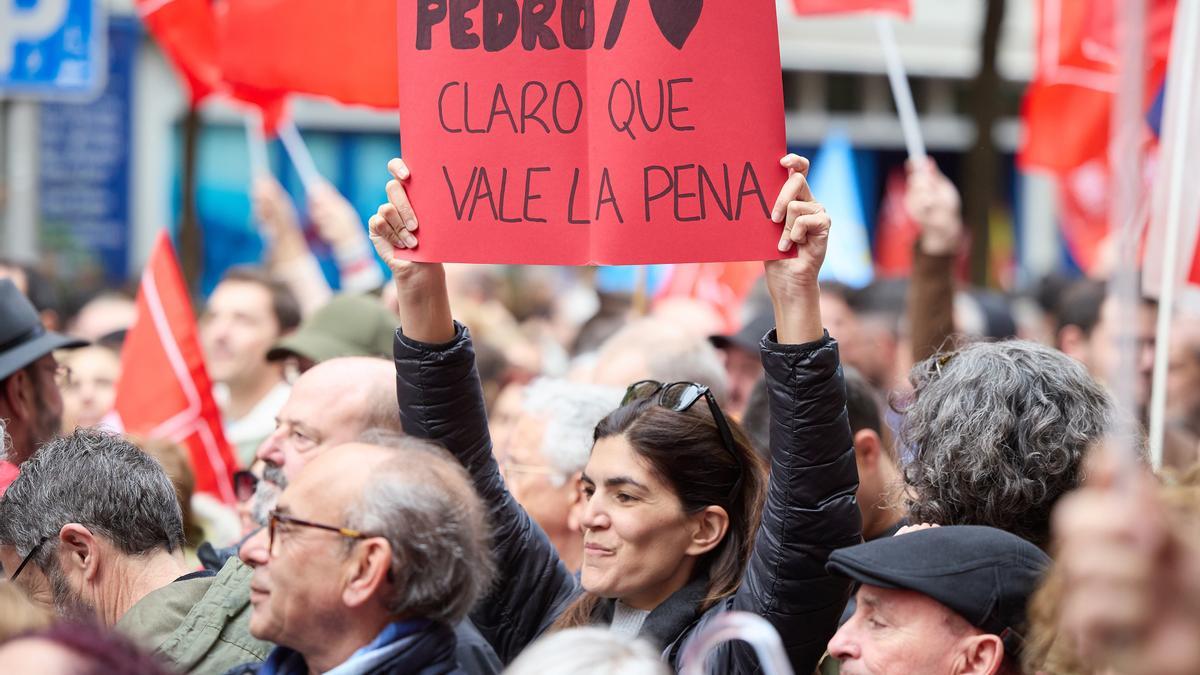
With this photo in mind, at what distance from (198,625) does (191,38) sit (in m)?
5.14

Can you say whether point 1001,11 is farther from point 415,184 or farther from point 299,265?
point 415,184

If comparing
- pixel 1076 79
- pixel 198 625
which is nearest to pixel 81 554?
pixel 198 625

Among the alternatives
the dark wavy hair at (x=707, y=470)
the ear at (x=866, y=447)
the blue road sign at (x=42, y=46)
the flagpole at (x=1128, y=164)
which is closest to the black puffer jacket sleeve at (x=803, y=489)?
the dark wavy hair at (x=707, y=470)

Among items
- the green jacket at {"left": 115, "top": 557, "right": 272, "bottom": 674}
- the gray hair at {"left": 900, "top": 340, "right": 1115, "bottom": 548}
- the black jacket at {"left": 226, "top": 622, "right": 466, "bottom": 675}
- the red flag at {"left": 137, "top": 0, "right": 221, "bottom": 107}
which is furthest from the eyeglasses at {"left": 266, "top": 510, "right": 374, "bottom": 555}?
the red flag at {"left": 137, "top": 0, "right": 221, "bottom": 107}

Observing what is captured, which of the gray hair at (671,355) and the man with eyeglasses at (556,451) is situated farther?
the gray hair at (671,355)

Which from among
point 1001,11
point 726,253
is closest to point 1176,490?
point 726,253

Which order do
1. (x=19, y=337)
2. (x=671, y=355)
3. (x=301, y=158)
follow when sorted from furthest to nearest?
(x=301, y=158), (x=671, y=355), (x=19, y=337)

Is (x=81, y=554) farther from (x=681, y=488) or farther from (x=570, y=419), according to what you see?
(x=570, y=419)

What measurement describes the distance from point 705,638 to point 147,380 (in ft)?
12.8

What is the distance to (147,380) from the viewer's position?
18.5ft

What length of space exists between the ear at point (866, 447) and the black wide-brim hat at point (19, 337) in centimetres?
226

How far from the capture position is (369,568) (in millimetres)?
2748

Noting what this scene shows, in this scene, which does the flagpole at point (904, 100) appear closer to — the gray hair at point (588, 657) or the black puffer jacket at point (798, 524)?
the black puffer jacket at point (798, 524)

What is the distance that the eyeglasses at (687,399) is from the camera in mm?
3344
